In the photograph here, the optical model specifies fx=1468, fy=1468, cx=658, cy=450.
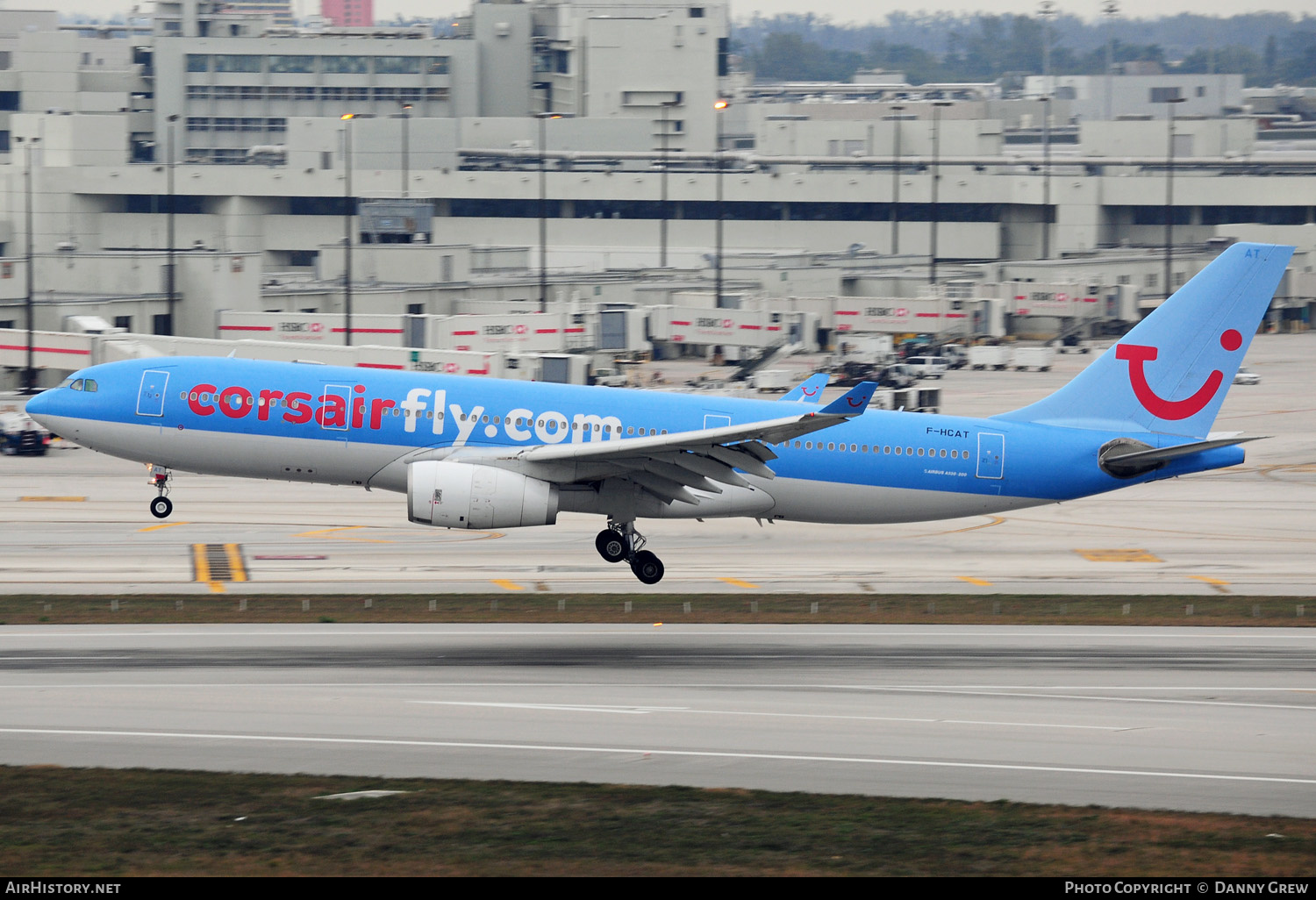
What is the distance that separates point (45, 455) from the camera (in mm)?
67000

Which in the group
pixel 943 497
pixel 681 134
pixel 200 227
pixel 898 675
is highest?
pixel 681 134

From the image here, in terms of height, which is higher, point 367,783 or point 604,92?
point 604,92

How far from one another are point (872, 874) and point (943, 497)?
75.1ft

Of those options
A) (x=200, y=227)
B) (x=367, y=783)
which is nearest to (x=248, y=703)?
(x=367, y=783)

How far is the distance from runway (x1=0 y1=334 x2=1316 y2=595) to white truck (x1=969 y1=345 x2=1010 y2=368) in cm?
4394

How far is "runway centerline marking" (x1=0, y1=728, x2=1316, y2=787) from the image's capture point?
2455cm

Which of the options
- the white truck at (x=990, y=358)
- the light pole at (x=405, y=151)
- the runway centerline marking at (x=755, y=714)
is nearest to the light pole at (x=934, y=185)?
the white truck at (x=990, y=358)

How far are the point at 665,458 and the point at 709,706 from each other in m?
9.85

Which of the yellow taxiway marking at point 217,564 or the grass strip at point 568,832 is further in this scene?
the yellow taxiway marking at point 217,564

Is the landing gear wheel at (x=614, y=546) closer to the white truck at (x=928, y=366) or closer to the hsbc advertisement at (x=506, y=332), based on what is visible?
the hsbc advertisement at (x=506, y=332)

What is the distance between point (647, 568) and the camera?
39844 mm

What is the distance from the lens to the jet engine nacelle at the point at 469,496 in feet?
117

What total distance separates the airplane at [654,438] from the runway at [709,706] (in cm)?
380

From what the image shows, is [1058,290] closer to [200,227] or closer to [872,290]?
[872,290]
